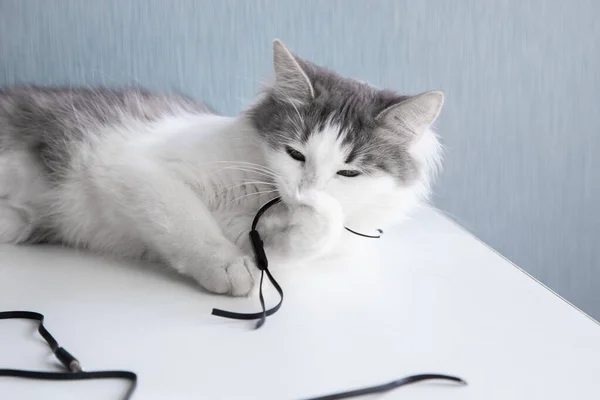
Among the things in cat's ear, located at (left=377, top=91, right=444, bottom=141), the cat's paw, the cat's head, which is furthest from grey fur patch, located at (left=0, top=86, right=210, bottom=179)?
cat's ear, located at (left=377, top=91, right=444, bottom=141)

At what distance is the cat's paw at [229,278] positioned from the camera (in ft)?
3.61

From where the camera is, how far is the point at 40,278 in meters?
1.15

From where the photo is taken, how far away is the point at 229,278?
1.10 meters

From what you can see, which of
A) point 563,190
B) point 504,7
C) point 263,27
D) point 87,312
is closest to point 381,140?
point 87,312

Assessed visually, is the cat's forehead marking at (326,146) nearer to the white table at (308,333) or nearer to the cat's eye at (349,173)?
the cat's eye at (349,173)

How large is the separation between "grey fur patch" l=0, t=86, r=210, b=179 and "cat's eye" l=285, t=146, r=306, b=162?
1.46ft

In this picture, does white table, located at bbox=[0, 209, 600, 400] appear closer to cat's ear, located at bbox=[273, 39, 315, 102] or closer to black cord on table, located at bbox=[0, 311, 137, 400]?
black cord on table, located at bbox=[0, 311, 137, 400]

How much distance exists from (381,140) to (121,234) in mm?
586

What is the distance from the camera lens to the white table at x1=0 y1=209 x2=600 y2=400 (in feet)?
2.70

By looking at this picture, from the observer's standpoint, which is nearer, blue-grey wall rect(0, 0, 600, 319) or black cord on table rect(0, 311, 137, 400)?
black cord on table rect(0, 311, 137, 400)

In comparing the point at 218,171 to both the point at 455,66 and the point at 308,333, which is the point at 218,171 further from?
the point at 455,66

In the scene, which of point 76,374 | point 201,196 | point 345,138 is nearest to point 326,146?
point 345,138

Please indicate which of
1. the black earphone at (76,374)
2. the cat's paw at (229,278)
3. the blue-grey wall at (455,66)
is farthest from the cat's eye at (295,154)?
the blue-grey wall at (455,66)

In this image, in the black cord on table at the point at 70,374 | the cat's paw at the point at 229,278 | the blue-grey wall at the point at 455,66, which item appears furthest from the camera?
the blue-grey wall at the point at 455,66
